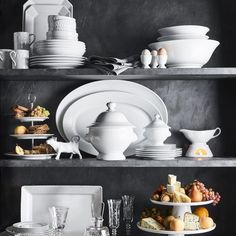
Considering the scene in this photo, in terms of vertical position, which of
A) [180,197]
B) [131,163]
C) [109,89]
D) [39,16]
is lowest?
[180,197]

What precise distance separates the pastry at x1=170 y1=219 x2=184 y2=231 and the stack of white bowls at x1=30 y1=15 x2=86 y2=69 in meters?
0.80

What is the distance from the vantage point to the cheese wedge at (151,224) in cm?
232

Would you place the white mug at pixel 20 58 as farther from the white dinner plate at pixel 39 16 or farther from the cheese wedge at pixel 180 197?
the cheese wedge at pixel 180 197

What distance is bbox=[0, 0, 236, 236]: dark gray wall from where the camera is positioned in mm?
2590

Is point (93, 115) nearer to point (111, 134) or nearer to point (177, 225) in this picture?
point (111, 134)

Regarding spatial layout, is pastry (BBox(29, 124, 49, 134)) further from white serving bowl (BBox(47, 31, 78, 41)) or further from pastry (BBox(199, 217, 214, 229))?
pastry (BBox(199, 217, 214, 229))

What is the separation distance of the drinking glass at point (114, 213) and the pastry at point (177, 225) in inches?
11.0

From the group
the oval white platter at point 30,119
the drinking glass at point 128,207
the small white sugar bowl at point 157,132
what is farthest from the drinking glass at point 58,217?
the small white sugar bowl at point 157,132

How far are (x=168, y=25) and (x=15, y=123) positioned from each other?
886 millimetres

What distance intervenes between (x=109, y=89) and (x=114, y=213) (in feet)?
1.95

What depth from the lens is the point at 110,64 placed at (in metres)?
2.28

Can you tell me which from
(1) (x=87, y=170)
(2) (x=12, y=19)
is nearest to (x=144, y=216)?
(1) (x=87, y=170)

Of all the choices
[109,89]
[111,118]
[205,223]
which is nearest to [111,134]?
[111,118]

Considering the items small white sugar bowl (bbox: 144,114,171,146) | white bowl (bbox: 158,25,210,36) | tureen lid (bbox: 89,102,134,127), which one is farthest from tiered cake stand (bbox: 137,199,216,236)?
white bowl (bbox: 158,25,210,36)
